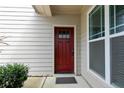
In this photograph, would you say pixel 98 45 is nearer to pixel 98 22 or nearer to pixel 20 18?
pixel 98 22

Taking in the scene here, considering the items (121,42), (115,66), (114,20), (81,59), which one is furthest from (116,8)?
(81,59)

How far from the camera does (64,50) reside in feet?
23.8

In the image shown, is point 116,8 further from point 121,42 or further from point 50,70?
point 50,70

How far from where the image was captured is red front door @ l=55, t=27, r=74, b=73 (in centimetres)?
721

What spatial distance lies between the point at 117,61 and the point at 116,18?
703 millimetres

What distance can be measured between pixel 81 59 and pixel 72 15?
172cm

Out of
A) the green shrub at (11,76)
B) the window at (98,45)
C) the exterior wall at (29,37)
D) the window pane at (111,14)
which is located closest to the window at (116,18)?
the window pane at (111,14)

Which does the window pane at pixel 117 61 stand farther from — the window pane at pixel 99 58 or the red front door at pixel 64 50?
the red front door at pixel 64 50

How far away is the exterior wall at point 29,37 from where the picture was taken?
22.1ft

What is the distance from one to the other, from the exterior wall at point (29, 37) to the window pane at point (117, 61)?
3.93 meters

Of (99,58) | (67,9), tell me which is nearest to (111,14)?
(99,58)

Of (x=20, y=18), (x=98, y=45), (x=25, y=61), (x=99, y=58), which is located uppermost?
(x=20, y=18)

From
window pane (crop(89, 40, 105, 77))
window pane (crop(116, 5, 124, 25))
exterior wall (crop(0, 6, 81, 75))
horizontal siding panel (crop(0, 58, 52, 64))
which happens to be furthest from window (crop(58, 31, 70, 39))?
window pane (crop(116, 5, 124, 25))

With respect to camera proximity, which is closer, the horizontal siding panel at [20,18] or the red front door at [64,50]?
the horizontal siding panel at [20,18]
